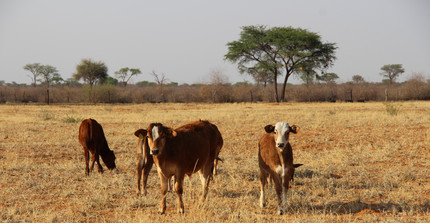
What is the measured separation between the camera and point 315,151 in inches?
503

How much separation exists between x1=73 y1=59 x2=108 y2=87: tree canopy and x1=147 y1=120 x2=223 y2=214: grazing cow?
60.9 m

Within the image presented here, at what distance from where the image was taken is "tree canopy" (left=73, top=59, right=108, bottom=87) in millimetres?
65125

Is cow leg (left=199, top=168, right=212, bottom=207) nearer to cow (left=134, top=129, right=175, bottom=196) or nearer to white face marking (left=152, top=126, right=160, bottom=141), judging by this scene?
cow (left=134, top=129, right=175, bottom=196)

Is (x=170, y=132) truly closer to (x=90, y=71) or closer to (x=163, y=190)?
(x=163, y=190)

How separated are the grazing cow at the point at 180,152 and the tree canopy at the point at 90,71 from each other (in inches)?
2396

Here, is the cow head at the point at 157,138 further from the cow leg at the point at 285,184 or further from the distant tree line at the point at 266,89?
the distant tree line at the point at 266,89

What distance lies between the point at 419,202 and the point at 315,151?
5.86m

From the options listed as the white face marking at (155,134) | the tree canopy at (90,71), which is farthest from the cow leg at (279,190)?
the tree canopy at (90,71)

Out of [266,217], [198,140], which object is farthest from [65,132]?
[266,217]

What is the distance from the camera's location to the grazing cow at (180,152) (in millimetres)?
6219

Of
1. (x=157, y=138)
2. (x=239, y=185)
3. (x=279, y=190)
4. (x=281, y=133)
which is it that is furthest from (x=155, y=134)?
(x=239, y=185)

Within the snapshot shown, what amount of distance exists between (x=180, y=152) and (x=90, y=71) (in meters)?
62.6

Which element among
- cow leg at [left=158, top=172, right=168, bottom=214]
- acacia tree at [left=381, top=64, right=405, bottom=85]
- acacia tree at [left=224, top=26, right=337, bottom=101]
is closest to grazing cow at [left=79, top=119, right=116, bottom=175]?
cow leg at [left=158, top=172, right=168, bottom=214]

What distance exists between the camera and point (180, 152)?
645cm
